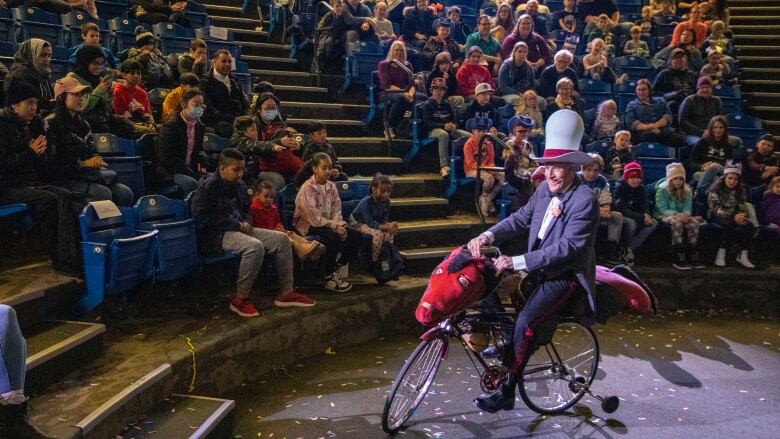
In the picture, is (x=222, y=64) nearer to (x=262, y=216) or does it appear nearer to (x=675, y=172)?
(x=262, y=216)

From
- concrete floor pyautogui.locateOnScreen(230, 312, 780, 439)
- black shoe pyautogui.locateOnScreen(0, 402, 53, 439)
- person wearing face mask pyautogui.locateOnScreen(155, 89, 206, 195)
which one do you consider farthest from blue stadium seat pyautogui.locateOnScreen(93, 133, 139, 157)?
black shoe pyautogui.locateOnScreen(0, 402, 53, 439)

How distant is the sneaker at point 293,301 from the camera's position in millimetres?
5227

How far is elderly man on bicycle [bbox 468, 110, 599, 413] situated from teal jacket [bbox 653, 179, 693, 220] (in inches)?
162

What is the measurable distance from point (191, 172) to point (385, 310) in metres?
2.14

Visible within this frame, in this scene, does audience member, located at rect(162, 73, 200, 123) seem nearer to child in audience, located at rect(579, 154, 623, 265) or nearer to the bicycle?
the bicycle

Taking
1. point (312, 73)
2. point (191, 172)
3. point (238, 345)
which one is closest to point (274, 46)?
point (312, 73)

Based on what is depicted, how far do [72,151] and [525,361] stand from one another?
3609 millimetres

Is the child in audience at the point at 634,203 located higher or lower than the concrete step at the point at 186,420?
higher

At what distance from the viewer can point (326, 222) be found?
580 centimetres

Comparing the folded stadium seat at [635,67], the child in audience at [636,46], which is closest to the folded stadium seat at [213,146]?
the folded stadium seat at [635,67]

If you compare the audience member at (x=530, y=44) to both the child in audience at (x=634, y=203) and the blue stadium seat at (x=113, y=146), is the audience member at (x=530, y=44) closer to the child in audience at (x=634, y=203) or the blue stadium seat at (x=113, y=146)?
the child in audience at (x=634, y=203)

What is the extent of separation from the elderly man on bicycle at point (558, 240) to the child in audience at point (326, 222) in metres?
2.12

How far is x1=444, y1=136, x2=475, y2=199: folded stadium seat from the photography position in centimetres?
783

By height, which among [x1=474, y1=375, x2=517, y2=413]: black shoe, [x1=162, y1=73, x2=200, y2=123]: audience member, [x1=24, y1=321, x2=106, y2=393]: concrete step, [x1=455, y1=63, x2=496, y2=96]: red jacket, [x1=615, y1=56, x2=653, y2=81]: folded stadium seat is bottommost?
[x1=474, y1=375, x2=517, y2=413]: black shoe
